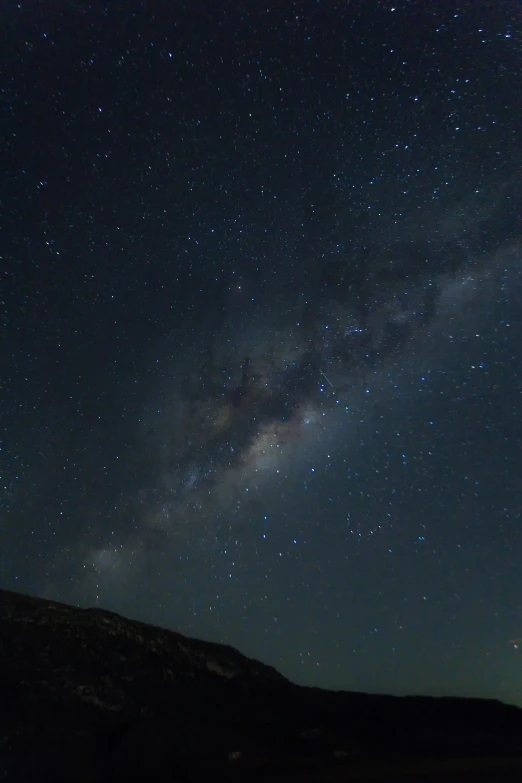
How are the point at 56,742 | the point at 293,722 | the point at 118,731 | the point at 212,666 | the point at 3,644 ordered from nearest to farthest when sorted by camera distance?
the point at 56,742 → the point at 118,731 → the point at 3,644 → the point at 293,722 → the point at 212,666

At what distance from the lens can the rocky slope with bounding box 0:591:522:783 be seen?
40.1ft

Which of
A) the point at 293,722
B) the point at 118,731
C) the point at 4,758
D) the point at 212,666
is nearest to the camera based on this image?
the point at 4,758

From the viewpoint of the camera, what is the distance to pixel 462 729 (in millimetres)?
17609

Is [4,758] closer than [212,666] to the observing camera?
Yes

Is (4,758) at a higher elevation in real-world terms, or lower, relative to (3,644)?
lower

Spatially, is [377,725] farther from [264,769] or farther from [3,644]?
[3,644]

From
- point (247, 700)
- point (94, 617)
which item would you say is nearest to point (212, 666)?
point (247, 700)

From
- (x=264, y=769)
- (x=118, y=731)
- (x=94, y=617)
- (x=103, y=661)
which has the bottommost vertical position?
(x=264, y=769)

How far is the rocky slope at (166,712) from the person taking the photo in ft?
40.1

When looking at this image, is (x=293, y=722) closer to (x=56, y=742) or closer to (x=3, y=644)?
(x=56, y=742)

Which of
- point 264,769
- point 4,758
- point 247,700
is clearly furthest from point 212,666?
point 4,758

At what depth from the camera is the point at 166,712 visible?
587 inches

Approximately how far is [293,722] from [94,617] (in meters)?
6.99

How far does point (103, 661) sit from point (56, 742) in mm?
3090
